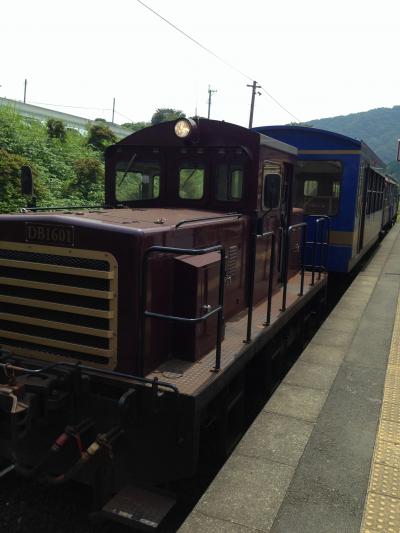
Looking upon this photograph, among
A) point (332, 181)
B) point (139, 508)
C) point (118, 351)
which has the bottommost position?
point (139, 508)

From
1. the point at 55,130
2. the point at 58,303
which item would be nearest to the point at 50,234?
the point at 58,303

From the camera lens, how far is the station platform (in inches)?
115

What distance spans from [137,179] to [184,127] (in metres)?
0.77

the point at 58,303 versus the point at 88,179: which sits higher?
the point at 88,179

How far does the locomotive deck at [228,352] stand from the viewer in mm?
3424

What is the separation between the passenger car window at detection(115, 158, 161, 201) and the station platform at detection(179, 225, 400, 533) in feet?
7.93

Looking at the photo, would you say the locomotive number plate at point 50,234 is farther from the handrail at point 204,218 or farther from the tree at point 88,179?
the tree at point 88,179

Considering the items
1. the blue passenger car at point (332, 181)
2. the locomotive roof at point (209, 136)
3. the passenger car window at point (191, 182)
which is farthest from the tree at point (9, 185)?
the passenger car window at point (191, 182)

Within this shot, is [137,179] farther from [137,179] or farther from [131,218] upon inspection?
[131,218]

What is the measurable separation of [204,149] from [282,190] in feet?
4.49

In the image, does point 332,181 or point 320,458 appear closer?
point 320,458

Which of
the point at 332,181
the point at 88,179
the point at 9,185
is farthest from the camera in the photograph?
the point at 88,179

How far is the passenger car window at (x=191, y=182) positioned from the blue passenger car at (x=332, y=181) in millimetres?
4899

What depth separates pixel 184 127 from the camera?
488cm
